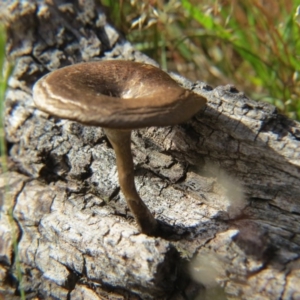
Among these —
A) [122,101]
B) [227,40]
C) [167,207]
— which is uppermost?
[227,40]

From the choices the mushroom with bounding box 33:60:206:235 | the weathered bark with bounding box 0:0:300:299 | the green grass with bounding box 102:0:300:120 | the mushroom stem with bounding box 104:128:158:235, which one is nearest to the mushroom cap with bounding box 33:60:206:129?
the mushroom with bounding box 33:60:206:235

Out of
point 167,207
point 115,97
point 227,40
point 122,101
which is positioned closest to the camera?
point 122,101

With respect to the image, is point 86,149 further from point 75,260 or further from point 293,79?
point 293,79

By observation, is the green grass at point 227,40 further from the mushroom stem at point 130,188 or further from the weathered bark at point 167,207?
the mushroom stem at point 130,188

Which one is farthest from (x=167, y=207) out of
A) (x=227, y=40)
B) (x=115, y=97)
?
(x=227, y=40)

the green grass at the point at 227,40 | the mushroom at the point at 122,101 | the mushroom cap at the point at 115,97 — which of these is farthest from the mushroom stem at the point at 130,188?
the green grass at the point at 227,40

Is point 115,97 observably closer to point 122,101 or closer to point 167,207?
point 122,101

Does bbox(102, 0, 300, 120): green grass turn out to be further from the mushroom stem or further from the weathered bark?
the mushroom stem
